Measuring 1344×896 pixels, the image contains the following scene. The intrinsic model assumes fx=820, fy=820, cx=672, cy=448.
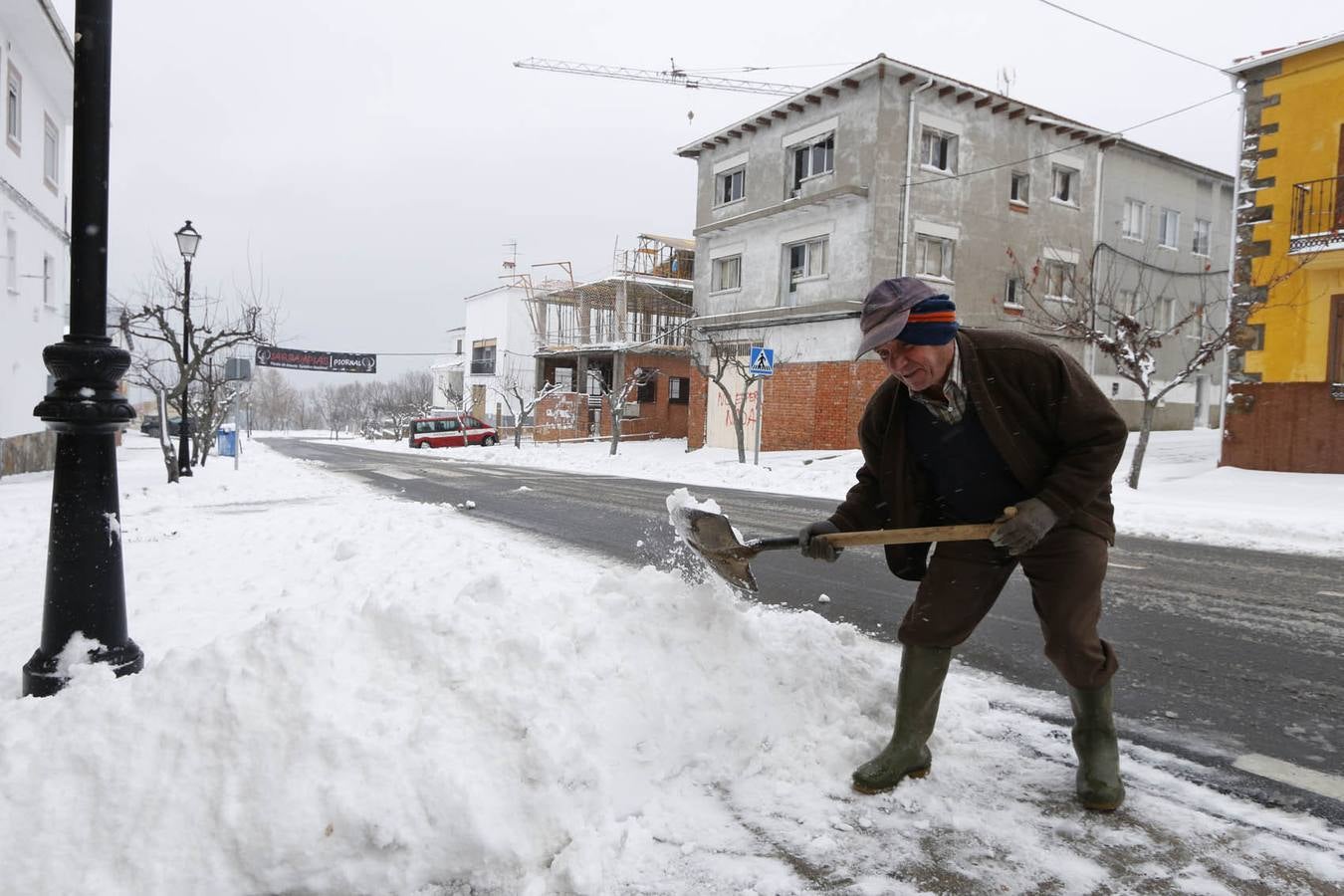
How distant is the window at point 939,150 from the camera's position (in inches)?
843

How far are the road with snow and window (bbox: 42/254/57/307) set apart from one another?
505 inches

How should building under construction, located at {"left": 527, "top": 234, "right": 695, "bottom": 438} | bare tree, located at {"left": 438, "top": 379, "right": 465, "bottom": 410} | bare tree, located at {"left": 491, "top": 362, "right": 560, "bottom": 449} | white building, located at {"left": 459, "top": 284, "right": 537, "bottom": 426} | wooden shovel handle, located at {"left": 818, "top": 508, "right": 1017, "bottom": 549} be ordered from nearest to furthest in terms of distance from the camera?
wooden shovel handle, located at {"left": 818, "top": 508, "right": 1017, "bottom": 549}
building under construction, located at {"left": 527, "top": 234, "right": 695, "bottom": 438}
bare tree, located at {"left": 491, "top": 362, "right": 560, "bottom": 449}
bare tree, located at {"left": 438, "top": 379, "right": 465, "bottom": 410}
white building, located at {"left": 459, "top": 284, "right": 537, "bottom": 426}

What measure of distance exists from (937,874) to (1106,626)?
10.0 ft

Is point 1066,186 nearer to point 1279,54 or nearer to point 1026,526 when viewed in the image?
point 1279,54

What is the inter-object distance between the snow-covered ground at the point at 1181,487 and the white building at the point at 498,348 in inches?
911

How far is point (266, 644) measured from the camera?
2555 mm

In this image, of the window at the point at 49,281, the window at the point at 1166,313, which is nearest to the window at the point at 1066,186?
the window at the point at 1166,313

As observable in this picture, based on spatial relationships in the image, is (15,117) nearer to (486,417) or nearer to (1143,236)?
(1143,236)

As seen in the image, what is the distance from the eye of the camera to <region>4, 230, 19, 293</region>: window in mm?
13594

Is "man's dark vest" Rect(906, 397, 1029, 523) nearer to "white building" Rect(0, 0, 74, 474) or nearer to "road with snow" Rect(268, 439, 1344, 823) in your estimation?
"road with snow" Rect(268, 439, 1344, 823)

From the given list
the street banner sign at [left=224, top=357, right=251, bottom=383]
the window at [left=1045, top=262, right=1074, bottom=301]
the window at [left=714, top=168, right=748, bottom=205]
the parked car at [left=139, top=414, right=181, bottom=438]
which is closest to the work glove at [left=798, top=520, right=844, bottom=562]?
the street banner sign at [left=224, top=357, right=251, bottom=383]

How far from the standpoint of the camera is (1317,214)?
14.1m

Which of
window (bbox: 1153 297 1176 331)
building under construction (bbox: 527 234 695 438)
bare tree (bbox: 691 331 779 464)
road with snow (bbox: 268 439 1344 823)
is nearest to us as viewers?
road with snow (bbox: 268 439 1344 823)

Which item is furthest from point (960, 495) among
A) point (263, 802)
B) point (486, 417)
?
point (486, 417)
